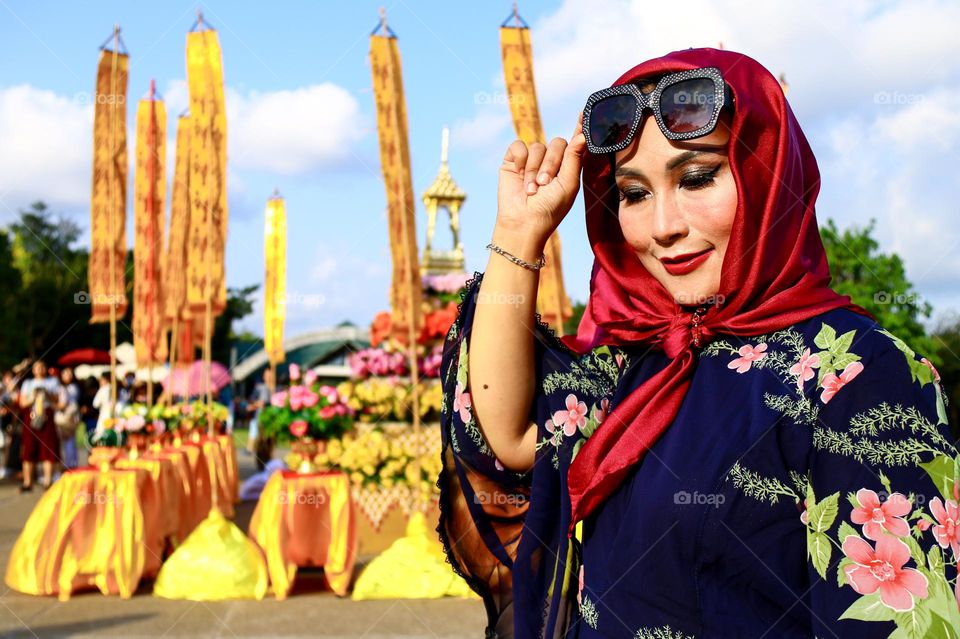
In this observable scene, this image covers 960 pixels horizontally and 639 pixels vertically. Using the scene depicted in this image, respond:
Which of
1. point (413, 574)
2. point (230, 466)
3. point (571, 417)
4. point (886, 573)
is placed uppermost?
point (571, 417)

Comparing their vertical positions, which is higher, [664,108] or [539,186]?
[664,108]

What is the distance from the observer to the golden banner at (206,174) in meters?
7.45

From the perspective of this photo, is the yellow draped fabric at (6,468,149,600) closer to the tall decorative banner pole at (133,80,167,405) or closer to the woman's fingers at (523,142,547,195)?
the tall decorative banner pole at (133,80,167,405)

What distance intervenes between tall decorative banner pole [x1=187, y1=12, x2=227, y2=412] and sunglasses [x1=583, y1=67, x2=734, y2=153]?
20.5ft

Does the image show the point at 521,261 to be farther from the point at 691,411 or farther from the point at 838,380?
the point at 838,380

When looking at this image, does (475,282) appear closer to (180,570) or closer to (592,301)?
(592,301)

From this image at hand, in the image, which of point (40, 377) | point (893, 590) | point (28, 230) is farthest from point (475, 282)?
point (28, 230)

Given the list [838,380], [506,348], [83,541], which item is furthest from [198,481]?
[838,380]

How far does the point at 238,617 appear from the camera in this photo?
17.6 feet

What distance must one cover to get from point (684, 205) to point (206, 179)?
7113 millimetres

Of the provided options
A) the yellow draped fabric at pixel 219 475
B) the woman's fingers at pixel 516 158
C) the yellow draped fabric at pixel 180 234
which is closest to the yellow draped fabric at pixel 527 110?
the yellow draped fabric at pixel 180 234

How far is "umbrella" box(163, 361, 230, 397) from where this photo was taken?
959 cm

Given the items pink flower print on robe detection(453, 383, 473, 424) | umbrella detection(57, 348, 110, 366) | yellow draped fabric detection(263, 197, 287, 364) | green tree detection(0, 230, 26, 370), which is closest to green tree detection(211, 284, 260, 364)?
green tree detection(0, 230, 26, 370)

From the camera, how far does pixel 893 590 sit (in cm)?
109
